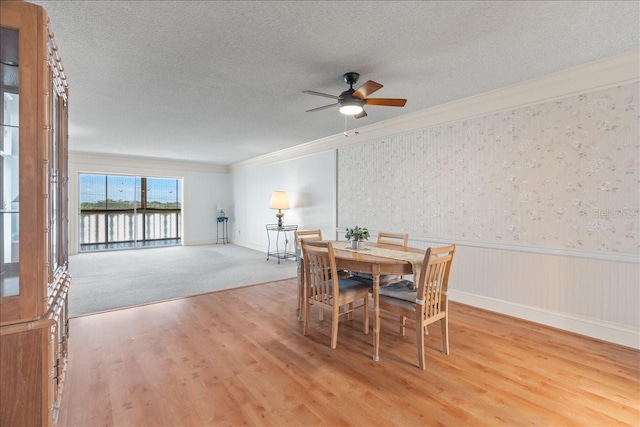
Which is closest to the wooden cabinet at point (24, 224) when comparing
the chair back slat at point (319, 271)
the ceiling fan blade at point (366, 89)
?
the chair back slat at point (319, 271)

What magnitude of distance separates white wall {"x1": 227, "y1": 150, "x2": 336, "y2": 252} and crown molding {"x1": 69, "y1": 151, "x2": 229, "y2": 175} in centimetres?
95

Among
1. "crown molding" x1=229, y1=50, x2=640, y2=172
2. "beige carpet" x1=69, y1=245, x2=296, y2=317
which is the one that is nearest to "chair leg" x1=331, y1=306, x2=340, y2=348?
"beige carpet" x1=69, y1=245, x2=296, y2=317

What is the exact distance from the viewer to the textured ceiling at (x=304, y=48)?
1.92 m

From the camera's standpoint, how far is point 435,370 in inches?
86.4

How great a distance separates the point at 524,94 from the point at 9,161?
13.2 ft

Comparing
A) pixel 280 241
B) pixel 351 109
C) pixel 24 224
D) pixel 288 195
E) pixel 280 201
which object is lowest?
pixel 280 241

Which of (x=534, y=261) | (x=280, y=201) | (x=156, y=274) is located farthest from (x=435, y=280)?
(x=156, y=274)

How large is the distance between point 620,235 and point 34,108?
4.04 meters

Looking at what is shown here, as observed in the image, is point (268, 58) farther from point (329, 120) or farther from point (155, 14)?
point (329, 120)

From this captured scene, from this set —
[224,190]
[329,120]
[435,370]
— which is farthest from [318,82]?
[224,190]

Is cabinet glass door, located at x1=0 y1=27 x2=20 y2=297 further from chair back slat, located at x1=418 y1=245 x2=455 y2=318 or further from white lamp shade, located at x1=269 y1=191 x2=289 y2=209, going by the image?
white lamp shade, located at x1=269 y1=191 x2=289 y2=209

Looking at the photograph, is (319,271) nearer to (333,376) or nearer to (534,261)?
(333,376)

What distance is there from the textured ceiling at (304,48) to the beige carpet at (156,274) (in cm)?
244

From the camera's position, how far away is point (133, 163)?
782 cm
